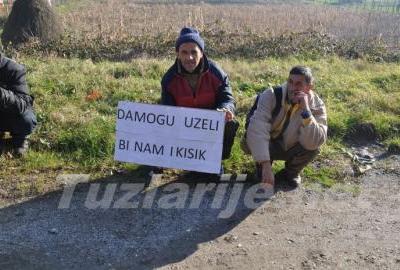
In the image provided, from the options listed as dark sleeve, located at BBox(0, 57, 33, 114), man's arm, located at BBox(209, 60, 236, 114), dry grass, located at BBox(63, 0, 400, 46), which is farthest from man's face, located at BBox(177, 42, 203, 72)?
dry grass, located at BBox(63, 0, 400, 46)

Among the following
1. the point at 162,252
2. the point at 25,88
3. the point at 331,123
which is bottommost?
the point at 162,252

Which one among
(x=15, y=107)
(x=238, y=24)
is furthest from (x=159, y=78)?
(x=238, y=24)

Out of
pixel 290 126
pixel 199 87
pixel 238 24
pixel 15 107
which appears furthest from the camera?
pixel 238 24

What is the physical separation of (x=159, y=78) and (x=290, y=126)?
346 centimetres

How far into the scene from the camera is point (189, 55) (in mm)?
4395

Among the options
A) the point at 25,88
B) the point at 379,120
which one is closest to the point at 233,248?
the point at 25,88

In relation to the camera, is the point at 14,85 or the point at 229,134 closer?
the point at 229,134

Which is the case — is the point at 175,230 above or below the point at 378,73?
below

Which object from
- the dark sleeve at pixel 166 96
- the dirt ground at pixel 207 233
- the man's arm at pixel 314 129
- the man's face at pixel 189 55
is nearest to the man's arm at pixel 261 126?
the man's arm at pixel 314 129

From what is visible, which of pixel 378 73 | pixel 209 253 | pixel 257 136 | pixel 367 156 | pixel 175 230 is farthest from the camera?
pixel 378 73

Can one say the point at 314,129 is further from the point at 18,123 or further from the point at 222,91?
the point at 18,123

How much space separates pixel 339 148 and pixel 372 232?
1.67 metres

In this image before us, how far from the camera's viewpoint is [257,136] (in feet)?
14.1

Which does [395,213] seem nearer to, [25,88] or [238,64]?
[25,88]
